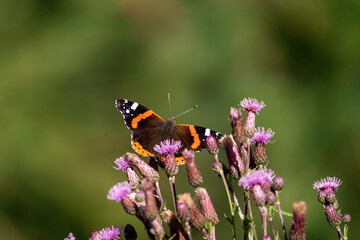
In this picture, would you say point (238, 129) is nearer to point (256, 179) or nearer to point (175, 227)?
point (256, 179)

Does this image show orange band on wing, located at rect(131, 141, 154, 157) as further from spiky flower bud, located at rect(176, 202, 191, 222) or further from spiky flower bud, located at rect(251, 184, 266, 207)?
spiky flower bud, located at rect(251, 184, 266, 207)

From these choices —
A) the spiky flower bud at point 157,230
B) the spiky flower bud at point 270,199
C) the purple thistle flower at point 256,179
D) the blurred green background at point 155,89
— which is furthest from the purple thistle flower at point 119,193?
the blurred green background at point 155,89

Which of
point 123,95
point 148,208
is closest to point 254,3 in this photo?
point 123,95

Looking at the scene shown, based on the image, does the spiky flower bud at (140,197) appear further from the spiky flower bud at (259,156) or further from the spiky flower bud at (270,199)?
the spiky flower bud at (259,156)

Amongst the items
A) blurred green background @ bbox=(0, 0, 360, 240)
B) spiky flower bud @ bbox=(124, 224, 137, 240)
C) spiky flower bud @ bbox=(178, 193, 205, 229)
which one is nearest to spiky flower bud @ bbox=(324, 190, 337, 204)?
spiky flower bud @ bbox=(178, 193, 205, 229)

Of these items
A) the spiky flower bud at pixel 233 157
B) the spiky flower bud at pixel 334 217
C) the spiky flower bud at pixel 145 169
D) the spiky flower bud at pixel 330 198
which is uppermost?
the spiky flower bud at pixel 233 157
